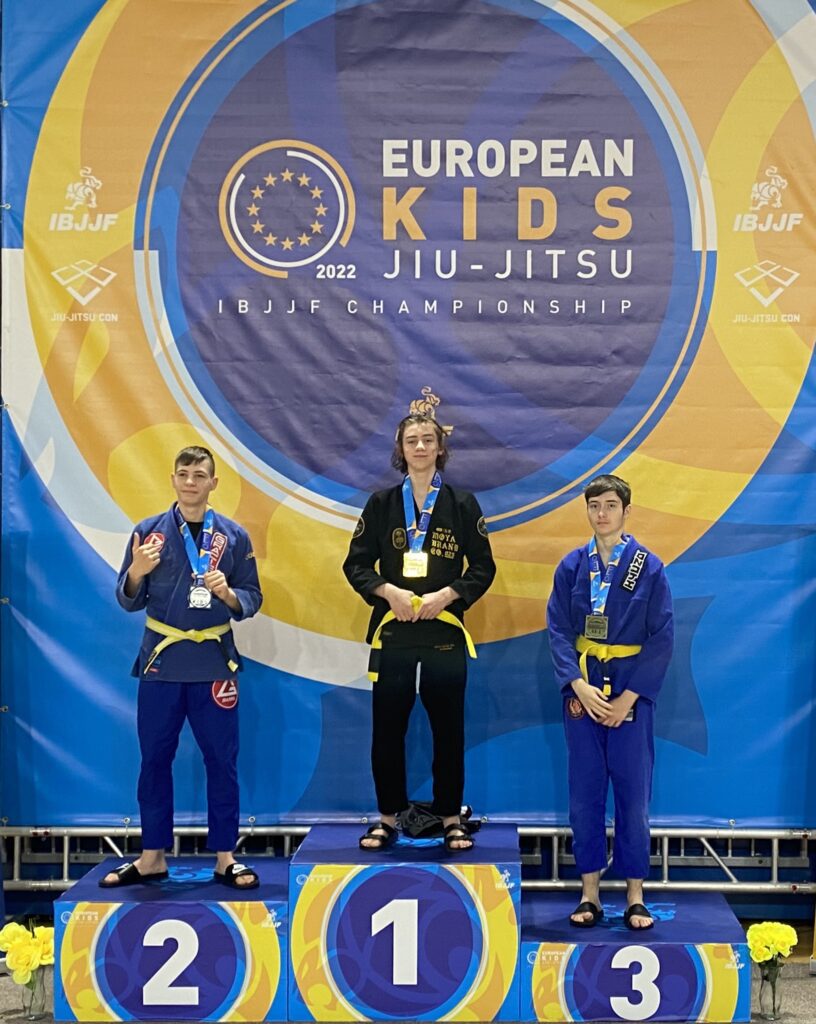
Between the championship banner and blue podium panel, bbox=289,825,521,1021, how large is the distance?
0.68 meters

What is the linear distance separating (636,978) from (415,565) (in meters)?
1.42

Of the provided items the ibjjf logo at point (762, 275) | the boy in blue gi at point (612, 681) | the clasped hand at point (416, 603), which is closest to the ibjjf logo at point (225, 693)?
the clasped hand at point (416, 603)

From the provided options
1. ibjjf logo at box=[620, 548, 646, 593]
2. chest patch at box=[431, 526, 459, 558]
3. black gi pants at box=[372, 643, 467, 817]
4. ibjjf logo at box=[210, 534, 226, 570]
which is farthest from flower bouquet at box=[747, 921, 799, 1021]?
ibjjf logo at box=[210, 534, 226, 570]

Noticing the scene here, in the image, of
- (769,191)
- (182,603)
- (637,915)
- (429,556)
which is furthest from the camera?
(769,191)

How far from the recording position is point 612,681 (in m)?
3.67

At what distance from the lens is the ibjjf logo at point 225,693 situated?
3727mm

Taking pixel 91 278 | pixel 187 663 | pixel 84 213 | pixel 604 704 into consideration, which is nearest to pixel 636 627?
pixel 604 704

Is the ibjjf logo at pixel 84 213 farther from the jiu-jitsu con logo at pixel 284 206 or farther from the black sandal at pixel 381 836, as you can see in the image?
the black sandal at pixel 381 836

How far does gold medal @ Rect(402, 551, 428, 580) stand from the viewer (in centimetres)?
376

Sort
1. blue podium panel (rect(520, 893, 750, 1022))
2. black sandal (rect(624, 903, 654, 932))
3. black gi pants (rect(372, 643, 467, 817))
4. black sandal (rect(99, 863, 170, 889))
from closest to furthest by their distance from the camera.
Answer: blue podium panel (rect(520, 893, 750, 1022)) → black sandal (rect(624, 903, 654, 932)) → black sandal (rect(99, 863, 170, 889)) → black gi pants (rect(372, 643, 467, 817))

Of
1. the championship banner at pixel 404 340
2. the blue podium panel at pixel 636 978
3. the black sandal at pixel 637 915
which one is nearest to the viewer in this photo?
the blue podium panel at pixel 636 978

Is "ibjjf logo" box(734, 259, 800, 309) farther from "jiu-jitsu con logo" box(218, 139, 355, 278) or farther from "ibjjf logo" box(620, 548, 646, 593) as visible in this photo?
"jiu-jitsu con logo" box(218, 139, 355, 278)

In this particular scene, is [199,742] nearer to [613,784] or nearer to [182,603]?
[182,603]

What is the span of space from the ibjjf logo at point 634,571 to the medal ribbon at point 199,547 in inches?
52.4
